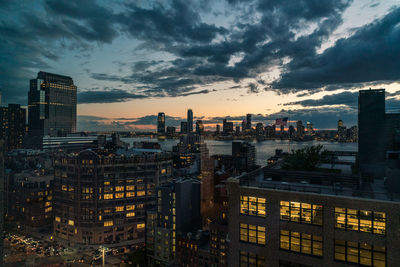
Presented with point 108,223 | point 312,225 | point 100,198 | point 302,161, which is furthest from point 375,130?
point 108,223

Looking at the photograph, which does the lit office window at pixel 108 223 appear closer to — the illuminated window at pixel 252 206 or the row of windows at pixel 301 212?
the illuminated window at pixel 252 206

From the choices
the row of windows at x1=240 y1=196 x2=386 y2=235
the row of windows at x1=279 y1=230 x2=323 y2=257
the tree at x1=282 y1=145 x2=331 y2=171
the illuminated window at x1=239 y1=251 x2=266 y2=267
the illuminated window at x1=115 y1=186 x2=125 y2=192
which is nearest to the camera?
the row of windows at x1=240 y1=196 x2=386 y2=235

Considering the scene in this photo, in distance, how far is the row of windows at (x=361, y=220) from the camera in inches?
591

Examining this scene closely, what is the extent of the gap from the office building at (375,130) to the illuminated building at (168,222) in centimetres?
4929

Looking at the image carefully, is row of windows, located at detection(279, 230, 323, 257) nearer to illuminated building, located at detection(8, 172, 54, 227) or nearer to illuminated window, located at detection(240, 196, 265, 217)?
illuminated window, located at detection(240, 196, 265, 217)

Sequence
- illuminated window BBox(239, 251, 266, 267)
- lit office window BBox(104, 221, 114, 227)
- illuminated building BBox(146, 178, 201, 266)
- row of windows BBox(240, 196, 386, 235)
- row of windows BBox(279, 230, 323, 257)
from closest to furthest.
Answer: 1. row of windows BBox(240, 196, 386, 235)
2. row of windows BBox(279, 230, 323, 257)
3. illuminated window BBox(239, 251, 266, 267)
4. illuminated building BBox(146, 178, 201, 266)
5. lit office window BBox(104, 221, 114, 227)

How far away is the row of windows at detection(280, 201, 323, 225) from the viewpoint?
54.2 ft

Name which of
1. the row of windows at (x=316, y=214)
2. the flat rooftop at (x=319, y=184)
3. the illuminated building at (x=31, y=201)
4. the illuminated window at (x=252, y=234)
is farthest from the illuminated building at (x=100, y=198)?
the row of windows at (x=316, y=214)

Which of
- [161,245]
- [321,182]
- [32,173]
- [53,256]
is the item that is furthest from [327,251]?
[32,173]

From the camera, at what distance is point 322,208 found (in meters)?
16.3

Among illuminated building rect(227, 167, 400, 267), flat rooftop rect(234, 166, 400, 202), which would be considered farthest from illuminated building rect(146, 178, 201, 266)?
illuminated building rect(227, 167, 400, 267)

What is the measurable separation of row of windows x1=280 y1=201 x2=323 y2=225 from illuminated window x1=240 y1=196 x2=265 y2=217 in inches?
56.2

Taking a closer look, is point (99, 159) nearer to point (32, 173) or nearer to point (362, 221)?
point (32, 173)

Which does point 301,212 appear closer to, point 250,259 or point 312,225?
Result: point 312,225
